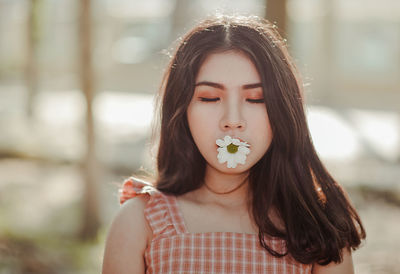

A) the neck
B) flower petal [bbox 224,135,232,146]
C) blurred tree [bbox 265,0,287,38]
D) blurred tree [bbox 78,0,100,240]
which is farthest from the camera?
blurred tree [bbox 78,0,100,240]

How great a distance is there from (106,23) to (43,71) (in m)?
3.21

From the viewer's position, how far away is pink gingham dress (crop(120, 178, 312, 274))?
1.56 meters

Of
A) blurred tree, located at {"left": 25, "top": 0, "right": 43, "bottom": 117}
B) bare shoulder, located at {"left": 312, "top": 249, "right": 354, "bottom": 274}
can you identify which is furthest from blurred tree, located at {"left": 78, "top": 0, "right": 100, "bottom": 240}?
blurred tree, located at {"left": 25, "top": 0, "right": 43, "bottom": 117}

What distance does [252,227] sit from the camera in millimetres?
1653

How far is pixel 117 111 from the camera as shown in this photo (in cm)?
1199

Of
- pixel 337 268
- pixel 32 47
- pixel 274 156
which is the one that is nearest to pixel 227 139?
pixel 274 156

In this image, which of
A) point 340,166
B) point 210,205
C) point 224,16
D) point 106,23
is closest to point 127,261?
point 210,205

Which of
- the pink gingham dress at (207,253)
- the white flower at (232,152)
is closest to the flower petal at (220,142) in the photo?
the white flower at (232,152)

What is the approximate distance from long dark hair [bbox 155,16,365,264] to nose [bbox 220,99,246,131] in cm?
11

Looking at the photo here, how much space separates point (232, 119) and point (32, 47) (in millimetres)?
8869

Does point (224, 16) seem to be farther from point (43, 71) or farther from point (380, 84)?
point (43, 71)

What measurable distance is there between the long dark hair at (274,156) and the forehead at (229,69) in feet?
0.06

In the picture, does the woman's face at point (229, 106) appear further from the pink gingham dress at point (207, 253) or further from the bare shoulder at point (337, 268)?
the bare shoulder at point (337, 268)

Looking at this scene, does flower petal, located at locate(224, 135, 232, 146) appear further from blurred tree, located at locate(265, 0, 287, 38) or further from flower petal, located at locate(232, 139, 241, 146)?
blurred tree, located at locate(265, 0, 287, 38)
